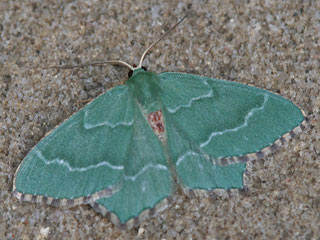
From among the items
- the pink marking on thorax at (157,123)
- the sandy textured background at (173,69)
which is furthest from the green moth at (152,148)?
the sandy textured background at (173,69)

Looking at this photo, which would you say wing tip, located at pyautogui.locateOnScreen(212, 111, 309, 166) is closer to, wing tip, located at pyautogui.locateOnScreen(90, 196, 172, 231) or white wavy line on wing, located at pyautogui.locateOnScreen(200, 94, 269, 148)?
white wavy line on wing, located at pyautogui.locateOnScreen(200, 94, 269, 148)

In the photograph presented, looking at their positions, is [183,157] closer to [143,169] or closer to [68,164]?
[143,169]

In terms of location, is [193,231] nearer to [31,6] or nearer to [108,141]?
[108,141]

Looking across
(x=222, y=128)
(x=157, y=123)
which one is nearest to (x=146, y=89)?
(x=157, y=123)

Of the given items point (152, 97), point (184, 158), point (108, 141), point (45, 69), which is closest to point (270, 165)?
point (184, 158)

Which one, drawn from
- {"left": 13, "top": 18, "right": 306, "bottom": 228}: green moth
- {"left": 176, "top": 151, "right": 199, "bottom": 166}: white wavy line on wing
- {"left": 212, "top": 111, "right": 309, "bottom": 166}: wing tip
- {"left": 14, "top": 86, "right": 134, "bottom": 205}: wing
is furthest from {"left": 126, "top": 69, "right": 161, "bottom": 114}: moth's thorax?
{"left": 212, "top": 111, "right": 309, "bottom": 166}: wing tip

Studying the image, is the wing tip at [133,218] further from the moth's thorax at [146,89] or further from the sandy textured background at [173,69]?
the moth's thorax at [146,89]

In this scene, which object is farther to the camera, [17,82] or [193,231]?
[17,82]

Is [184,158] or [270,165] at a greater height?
[184,158]
